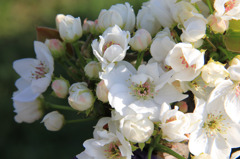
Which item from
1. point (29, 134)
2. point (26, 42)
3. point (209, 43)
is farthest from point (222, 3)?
point (26, 42)

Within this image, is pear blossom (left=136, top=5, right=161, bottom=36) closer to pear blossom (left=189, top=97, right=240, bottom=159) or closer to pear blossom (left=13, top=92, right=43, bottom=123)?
pear blossom (left=189, top=97, right=240, bottom=159)

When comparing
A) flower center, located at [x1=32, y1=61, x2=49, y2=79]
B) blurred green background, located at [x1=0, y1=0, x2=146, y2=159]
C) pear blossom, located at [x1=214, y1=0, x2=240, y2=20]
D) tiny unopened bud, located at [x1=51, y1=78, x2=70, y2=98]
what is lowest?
blurred green background, located at [x1=0, y1=0, x2=146, y2=159]

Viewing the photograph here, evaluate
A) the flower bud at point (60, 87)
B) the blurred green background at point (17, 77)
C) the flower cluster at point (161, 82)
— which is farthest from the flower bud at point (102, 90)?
the blurred green background at point (17, 77)

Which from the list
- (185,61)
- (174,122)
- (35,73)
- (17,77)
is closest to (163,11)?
(185,61)

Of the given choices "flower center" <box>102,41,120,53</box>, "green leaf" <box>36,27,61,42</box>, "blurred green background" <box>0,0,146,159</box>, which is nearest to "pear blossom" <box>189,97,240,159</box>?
"flower center" <box>102,41,120,53</box>

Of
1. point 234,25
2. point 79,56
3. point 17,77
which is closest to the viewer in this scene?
point 234,25

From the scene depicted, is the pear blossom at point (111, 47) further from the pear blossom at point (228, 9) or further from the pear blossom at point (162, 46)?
the pear blossom at point (228, 9)

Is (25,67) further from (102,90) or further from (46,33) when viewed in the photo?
(102,90)
